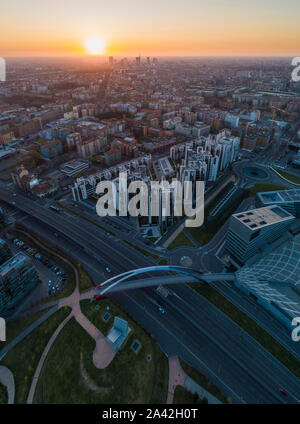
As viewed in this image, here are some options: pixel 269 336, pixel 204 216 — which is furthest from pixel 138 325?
pixel 204 216

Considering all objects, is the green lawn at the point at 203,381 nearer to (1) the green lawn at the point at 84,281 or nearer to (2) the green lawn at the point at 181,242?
(1) the green lawn at the point at 84,281

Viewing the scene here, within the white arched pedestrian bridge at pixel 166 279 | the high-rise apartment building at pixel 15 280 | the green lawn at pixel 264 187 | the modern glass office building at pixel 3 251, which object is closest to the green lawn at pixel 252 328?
the white arched pedestrian bridge at pixel 166 279

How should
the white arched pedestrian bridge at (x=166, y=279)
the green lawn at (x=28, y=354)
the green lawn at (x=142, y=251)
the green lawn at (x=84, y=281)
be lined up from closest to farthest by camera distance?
the green lawn at (x=28, y=354), the white arched pedestrian bridge at (x=166, y=279), the green lawn at (x=84, y=281), the green lawn at (x=142, y=251)

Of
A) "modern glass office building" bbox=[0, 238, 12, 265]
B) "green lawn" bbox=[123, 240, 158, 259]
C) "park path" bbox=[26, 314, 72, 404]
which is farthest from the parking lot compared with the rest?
"green lawn" bbox=[123, 240, 158, 259]

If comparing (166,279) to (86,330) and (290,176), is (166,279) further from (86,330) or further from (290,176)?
(290,176)
